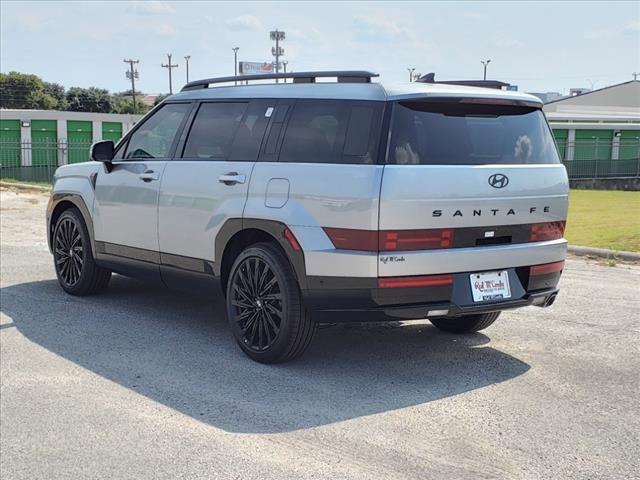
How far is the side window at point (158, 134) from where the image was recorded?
6.77 m

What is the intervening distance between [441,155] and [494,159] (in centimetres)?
47

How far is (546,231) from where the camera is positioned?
5.69m

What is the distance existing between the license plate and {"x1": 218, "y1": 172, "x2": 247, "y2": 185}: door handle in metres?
1.84

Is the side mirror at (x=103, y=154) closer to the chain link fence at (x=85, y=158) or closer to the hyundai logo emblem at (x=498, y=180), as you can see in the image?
the hyundai logo emblem at (x=498, y=180)

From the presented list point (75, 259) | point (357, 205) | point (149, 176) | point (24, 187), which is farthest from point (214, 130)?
point (24, 187)

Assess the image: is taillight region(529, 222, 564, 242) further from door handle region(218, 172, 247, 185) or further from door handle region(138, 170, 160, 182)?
door handle region(138, 170, 160, 182)

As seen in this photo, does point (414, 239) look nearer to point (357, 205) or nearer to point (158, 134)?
point (357, 205)

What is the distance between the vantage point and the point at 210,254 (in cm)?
611

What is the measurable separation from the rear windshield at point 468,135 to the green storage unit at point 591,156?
31873 mm

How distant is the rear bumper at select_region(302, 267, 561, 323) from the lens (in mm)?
5082

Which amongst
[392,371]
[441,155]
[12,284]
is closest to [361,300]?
[392,371]

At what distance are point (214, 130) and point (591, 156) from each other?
3523cm

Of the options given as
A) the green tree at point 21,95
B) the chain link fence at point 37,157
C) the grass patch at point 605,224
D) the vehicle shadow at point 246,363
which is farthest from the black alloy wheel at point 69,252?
the green tree at point 21,95

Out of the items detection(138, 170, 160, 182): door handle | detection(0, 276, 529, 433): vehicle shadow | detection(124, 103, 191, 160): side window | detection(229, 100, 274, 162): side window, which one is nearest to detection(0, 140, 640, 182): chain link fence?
detection(124, 103, 191, 160): side window
